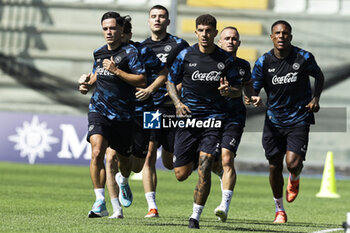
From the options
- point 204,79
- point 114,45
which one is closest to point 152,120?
point 114,45

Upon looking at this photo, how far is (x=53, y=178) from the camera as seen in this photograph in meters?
18.0

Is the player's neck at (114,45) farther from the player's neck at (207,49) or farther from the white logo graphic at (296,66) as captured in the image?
→ the white logo graphic at (296,66)

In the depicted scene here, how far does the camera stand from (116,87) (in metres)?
9.80

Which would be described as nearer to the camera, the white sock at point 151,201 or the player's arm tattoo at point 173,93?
the player's arm tattoo at point 173,93

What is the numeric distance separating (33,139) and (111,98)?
524 inches

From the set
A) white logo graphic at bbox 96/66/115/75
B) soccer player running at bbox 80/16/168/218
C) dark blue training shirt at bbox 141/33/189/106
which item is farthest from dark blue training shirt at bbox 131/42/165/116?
white logo graphic at bbox 96/66/115/75

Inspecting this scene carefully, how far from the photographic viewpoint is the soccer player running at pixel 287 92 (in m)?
10.6

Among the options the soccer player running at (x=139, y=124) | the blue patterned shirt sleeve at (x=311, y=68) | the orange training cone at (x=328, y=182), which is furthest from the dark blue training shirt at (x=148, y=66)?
the orange training cone at (x=328, y=182)

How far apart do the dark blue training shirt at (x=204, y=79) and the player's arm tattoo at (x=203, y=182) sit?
49cm

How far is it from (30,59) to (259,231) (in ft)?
65.2

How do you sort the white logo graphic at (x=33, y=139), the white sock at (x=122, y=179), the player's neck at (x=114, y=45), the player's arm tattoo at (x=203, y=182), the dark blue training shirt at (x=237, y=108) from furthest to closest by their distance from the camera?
the white logo graphic at (x=33, y=139), the white sock at (x=122, y=179), the dark blue training shirt at (x=237, y=108), the player's neck at (x=114, y=45), the player's arm tattoo at (x=203, y=182)

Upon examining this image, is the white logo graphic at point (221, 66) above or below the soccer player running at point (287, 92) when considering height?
above

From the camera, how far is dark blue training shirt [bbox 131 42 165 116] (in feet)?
34.0

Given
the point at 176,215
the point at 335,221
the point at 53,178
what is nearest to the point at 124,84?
the point at 176,215
